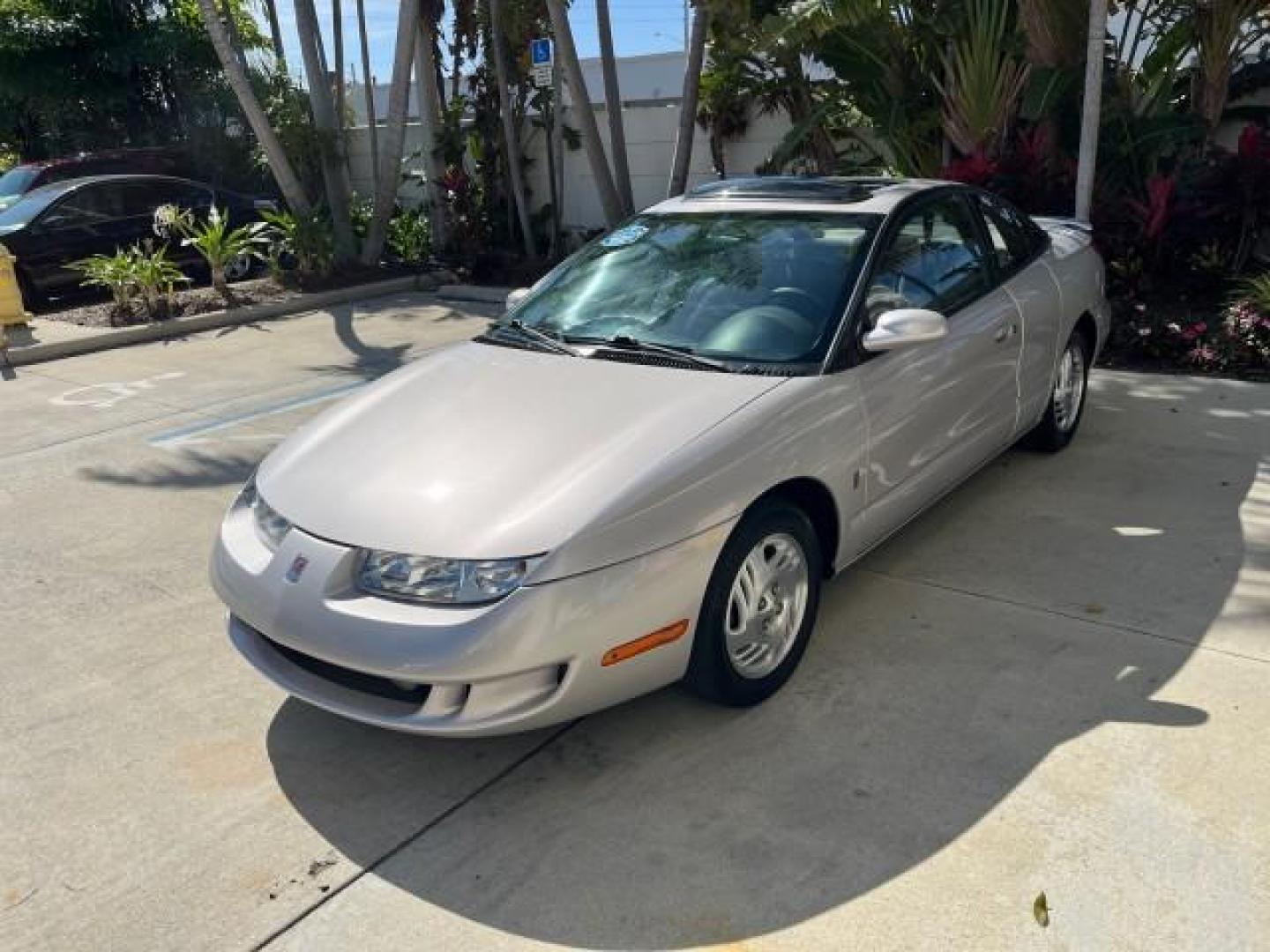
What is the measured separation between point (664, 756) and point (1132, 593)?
80.6 inches

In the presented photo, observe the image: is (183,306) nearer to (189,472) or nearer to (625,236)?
(189,472)

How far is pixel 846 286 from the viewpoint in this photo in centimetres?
400

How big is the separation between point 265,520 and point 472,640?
3.30 ft

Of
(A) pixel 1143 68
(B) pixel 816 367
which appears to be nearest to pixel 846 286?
(B) pixel 816 367

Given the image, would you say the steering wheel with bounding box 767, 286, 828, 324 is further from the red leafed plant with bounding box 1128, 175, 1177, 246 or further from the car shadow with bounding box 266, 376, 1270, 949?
the red leafed plant with bounding box 1128, 175, 1177, 246

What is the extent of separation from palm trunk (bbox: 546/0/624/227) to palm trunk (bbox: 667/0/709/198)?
685 millimetres

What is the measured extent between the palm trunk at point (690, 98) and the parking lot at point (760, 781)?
6.85m

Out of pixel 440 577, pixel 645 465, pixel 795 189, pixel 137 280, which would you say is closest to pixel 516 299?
pixel 795 189

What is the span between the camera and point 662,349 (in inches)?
154

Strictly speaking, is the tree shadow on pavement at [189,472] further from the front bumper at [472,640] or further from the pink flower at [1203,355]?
the pink flower at [1203,355]

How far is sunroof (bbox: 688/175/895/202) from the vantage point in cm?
457

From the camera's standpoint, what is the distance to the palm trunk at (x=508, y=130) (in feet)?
40.8

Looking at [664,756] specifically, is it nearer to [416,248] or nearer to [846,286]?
[846,286]

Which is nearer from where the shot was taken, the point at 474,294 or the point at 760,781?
the point at 760,781
